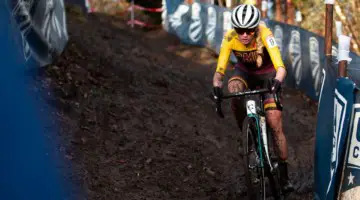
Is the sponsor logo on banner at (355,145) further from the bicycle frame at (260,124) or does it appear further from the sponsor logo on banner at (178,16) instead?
the sponsor logo on banner at (178,16)

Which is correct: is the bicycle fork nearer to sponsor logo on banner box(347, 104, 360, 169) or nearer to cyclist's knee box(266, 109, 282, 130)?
cyclist's knee box(266, 109, 282, 130)

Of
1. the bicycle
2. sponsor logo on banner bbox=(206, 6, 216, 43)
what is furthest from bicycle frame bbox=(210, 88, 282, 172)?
sponsor logo on banner bbox=(206, 6, 216, 43)

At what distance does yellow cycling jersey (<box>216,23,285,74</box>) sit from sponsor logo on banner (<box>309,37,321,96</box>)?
6.28 metres

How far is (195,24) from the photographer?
20594 millimetres

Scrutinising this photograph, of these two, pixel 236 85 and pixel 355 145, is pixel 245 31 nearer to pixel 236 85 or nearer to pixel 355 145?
pixel 236 85

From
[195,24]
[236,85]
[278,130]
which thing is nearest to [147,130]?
[236,85]

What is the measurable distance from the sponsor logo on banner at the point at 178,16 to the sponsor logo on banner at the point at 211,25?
1.70 m

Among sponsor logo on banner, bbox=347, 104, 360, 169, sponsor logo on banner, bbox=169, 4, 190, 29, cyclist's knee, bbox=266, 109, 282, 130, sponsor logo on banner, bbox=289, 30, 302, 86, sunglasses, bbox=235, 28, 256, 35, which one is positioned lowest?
sponsor logo on banner, bbox=169, 4, 190, 29

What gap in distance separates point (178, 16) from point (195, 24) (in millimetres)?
1538

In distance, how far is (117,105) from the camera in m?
10.2

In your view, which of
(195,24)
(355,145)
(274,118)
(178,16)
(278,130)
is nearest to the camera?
(355,145)

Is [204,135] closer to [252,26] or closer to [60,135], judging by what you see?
[60,135]

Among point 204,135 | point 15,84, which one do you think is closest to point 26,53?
point 204,135

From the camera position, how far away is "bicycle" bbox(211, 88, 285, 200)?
611 centimetres
